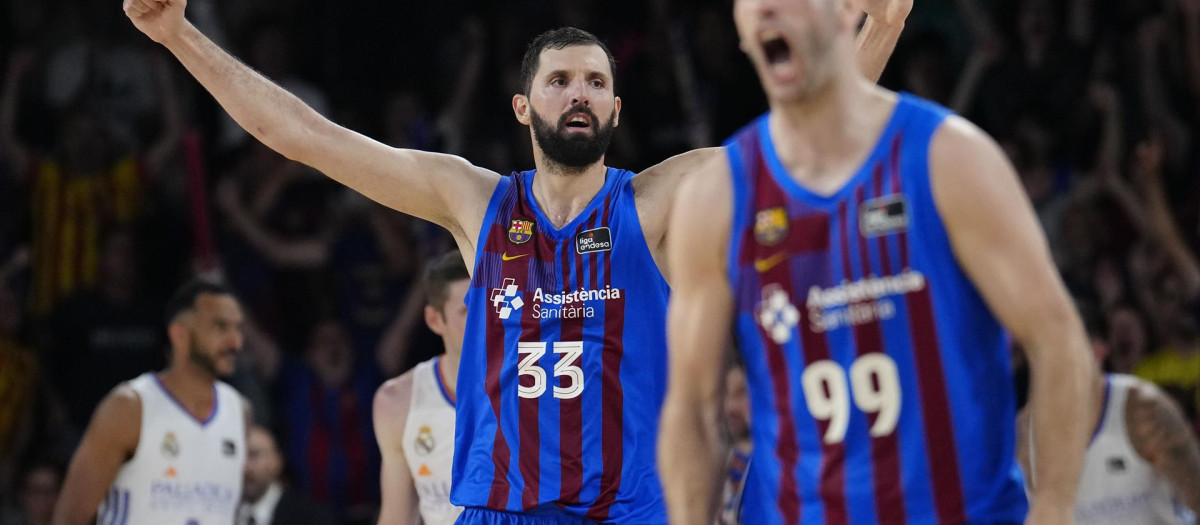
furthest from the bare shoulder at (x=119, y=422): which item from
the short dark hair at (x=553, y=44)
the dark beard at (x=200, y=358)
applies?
the short dark hair at (x=553, y=44)

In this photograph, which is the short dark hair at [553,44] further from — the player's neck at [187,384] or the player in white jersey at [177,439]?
the player's neck at [187,384]

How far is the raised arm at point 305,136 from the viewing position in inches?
200

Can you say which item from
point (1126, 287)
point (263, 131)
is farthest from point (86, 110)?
point (1126, 287)

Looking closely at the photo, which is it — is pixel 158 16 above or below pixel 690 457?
above

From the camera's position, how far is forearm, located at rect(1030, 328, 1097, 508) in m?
3.22

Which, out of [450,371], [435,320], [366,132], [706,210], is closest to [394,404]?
[450,371]

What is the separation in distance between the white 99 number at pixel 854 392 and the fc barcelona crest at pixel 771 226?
296 millimetres

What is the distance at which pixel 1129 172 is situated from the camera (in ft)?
34.4

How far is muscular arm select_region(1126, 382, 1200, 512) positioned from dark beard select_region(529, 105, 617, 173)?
154 inches

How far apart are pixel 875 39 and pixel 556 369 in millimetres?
1533

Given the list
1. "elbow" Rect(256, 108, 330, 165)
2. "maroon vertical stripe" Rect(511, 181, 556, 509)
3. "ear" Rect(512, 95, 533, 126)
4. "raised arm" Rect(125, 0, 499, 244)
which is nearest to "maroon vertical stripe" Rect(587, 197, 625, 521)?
"maroon vertical stripe" Rect(511, 181, 556, 509)

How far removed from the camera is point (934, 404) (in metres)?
3.34

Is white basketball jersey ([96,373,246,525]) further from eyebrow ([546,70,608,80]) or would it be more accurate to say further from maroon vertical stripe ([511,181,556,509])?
eyebrow ([546,70,608,80])

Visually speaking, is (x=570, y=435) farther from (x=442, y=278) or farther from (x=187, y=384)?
(x=187, y=384)
